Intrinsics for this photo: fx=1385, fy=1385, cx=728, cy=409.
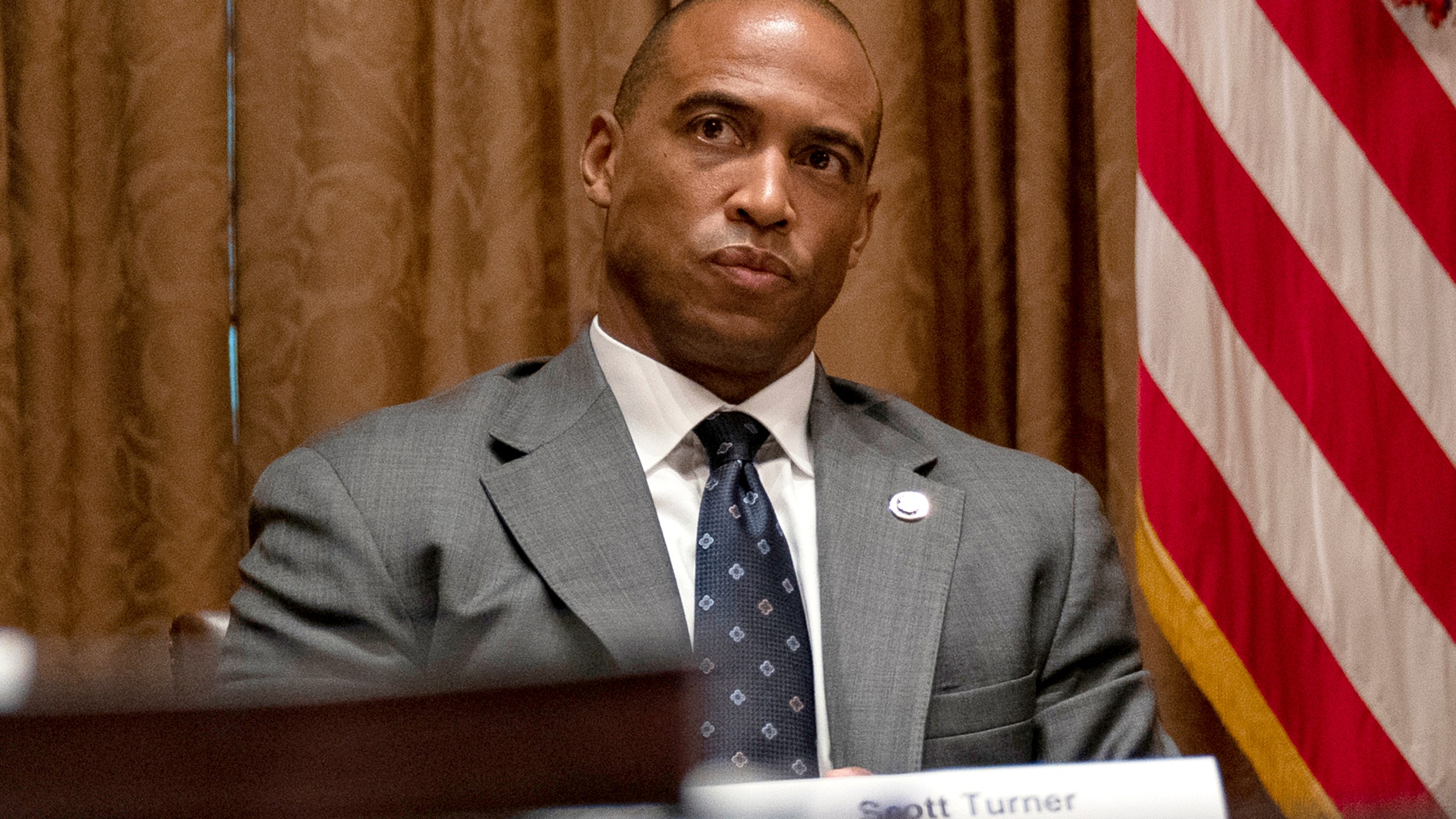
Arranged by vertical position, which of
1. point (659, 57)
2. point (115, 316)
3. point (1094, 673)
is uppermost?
point (659, 57)

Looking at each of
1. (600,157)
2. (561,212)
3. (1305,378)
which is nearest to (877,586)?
(600,157)

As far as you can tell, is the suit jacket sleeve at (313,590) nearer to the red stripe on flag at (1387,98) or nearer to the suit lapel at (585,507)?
the suit lapel at (585,507)

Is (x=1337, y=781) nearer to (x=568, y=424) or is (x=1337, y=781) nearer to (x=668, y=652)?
(x=568, y=424)

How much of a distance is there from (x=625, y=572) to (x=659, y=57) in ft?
2.27

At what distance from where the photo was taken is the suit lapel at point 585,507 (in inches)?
53.2

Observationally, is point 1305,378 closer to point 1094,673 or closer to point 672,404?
point 1094,673

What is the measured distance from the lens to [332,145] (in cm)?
204

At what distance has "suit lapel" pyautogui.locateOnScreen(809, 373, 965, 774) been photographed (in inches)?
54.0

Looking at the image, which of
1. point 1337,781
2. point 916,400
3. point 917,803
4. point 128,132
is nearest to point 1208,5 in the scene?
point 916,400

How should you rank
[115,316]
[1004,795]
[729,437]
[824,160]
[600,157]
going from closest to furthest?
[1004,795] → [729,437] → [824,160] → [600,157] → [115,316]

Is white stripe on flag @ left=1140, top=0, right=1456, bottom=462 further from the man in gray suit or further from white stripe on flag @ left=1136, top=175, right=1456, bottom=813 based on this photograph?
the man in gray suit

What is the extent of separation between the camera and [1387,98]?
1.92 meters

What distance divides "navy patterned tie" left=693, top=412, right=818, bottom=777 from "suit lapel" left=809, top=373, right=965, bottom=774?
0.15ft

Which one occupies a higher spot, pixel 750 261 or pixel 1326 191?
pixel 1326 191
